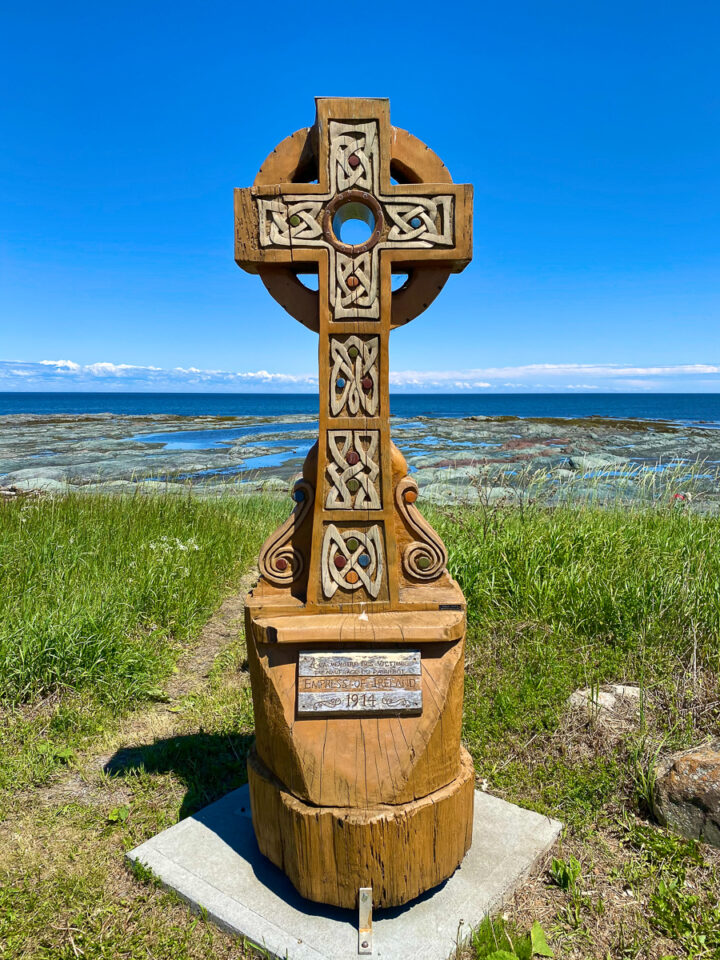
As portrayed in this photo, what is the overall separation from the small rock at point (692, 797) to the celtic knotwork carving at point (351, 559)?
1829mm

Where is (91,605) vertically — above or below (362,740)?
below

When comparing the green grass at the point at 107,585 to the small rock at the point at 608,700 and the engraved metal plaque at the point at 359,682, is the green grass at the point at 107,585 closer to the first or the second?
the engraved metal plaque at the point at 359,682

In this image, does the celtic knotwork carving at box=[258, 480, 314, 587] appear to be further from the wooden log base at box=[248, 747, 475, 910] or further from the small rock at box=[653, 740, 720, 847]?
the small rock at box=[653, 740, 720, 847]

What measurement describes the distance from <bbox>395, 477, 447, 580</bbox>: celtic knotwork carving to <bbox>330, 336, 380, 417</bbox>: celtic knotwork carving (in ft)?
1.23

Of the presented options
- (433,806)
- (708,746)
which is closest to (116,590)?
(433,806)

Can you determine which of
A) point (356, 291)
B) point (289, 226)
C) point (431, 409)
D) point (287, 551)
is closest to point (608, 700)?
point (287, 551)

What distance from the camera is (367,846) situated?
89.4 inches

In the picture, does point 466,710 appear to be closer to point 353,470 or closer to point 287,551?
point 287,551

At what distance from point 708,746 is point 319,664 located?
218 centimetres

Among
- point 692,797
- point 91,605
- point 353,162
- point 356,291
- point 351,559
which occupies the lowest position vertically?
point 692,797

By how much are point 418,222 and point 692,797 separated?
9.47 feet

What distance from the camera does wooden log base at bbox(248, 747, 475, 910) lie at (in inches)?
89.5

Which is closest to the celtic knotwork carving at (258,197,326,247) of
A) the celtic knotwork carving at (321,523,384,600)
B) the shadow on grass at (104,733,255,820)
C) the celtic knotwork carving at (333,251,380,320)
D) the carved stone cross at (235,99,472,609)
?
the carved stone cross at (235,99,472,609)

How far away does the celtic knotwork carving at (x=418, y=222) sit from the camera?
7.71ft
